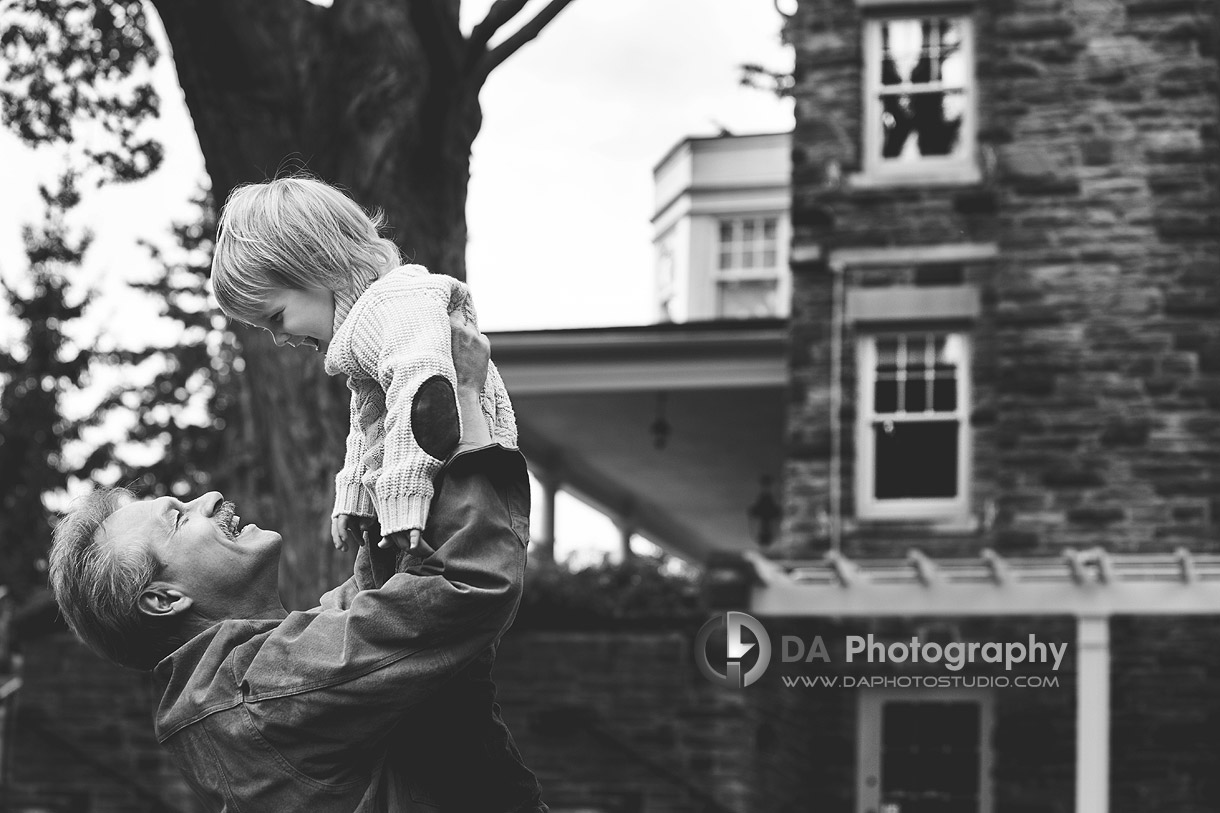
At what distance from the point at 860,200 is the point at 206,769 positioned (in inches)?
497

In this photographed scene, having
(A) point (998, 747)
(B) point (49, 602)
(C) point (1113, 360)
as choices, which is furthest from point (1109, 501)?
(B) point (49, 602)

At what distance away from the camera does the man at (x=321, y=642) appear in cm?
217

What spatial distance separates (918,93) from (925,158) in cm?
53

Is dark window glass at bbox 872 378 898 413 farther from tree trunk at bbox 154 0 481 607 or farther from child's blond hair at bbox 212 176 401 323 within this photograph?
child's blond hair at bbox 212 176 401 323

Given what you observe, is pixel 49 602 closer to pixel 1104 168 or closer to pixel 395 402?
pixel 1104 168

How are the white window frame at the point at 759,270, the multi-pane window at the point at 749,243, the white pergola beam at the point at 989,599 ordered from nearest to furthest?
the white pergola beam at the point at 989,599 → the white window frame at the point at 759,270 → the multi-pane window at the point at 749,243

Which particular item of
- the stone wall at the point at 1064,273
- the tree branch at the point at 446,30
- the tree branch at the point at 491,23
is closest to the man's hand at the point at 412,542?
the tree branch at the point at 446,30

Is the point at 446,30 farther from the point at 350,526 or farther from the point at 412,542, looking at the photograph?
the point at 412,542

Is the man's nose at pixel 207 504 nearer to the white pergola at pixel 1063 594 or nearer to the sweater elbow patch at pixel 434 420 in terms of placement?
the sweater elbow patch at pixel 434 420

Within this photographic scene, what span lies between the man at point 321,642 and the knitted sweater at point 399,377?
5 cm

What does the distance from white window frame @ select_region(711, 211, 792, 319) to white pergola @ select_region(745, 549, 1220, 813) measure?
6710mm

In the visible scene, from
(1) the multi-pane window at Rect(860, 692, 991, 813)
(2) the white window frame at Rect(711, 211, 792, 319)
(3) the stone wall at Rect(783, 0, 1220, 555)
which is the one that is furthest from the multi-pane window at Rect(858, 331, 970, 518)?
(2) the white window frame at Rect(711, 211, 792, 319)

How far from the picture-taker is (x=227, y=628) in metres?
2.36

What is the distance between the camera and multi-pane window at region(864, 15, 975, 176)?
1457 cm
